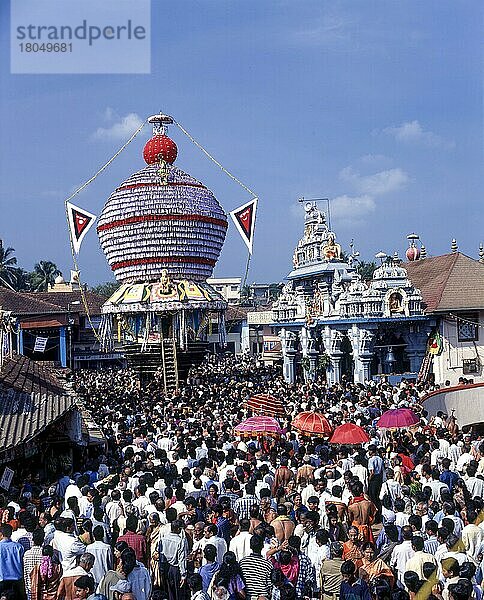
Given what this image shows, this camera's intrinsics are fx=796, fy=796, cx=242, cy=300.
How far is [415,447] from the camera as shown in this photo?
16203 millimetres

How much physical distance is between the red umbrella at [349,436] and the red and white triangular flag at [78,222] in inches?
904

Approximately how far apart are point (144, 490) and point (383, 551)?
12.3 ft

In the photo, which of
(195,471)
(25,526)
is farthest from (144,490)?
(25,526)

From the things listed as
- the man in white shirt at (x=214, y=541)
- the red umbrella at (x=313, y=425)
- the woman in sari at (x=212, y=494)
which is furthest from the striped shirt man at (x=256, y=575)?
the red umbrella at (x=313, y=425)

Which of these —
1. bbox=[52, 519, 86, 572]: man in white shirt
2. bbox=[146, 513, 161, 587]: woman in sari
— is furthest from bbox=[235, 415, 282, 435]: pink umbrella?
bbox=[52, 519, 86, 572]: man in white shirt

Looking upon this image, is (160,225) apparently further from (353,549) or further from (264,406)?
(353,549)

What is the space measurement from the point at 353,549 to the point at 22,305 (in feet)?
134

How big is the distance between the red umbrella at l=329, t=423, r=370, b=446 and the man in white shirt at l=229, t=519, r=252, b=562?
6.37m

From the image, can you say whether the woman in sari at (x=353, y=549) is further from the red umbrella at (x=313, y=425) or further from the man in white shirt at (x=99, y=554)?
the red umbrella at (x=313, y=425)

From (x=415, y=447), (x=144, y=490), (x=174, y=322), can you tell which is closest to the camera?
(x=144, y=490)

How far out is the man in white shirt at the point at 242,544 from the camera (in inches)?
348

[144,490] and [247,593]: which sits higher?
[144,490]

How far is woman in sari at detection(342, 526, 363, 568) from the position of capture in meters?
8.55

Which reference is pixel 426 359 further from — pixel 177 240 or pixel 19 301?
pixel 19 301
